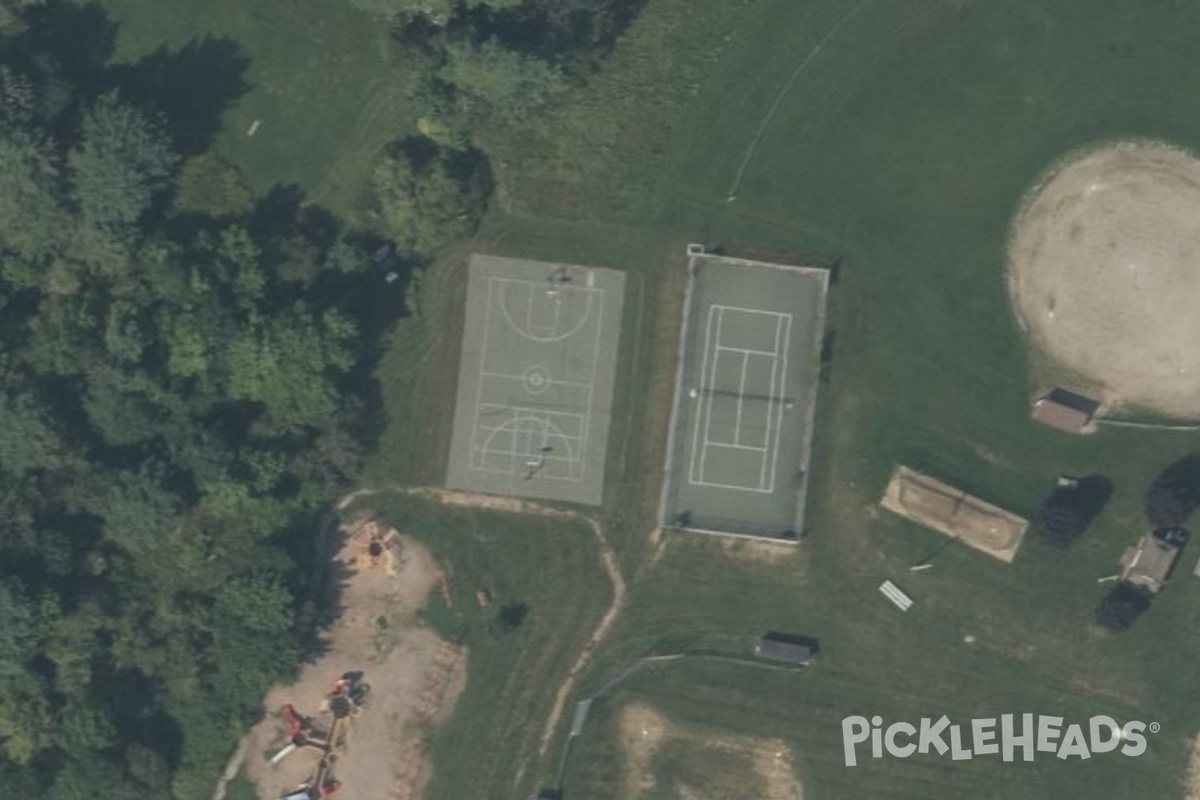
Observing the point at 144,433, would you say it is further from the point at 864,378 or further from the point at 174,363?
the point at 864,378

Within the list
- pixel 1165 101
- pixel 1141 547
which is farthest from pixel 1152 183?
pixel 1141 547

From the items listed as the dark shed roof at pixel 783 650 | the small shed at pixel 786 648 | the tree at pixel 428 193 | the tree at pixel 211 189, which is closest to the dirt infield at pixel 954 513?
the small shed at pixel 786 648

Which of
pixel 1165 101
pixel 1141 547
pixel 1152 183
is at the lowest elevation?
pixel 1141 547

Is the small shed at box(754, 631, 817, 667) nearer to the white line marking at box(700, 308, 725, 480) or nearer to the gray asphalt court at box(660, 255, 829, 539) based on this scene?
the gray asphalt court at box(660, 255, 829, 539)

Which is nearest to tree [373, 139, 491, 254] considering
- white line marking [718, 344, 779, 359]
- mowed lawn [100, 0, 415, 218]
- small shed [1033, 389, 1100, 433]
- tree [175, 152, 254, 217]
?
mowed lawn [100, 0, 415, 218]

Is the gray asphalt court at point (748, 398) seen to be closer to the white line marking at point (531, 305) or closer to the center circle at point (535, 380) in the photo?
the white line marking at point (531, 305)

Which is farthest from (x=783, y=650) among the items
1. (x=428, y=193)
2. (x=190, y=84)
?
(x=190, y=84)

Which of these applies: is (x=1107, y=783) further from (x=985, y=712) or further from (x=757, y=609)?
(x=757, y=609)

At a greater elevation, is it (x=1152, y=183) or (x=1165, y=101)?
(x=1165, y=101)
